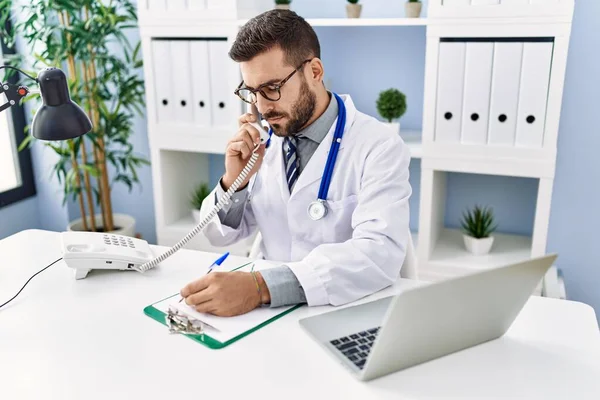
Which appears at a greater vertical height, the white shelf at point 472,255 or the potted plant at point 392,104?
the potted plant at point 392,104

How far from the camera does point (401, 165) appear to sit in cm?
148

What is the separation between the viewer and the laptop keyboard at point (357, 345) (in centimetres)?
101

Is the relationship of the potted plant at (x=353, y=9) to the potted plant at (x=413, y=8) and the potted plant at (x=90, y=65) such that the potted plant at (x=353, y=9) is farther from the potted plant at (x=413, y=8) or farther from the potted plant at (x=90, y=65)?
the potted plant at (x=90, y=65)

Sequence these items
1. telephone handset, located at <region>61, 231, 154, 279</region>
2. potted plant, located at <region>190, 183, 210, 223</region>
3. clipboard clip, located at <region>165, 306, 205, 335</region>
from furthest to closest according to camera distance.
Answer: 1. potted plant, located at <region>190, 183, 210, 223</region>
2. telephone handset, located at <region>61, 231, 154, 279</region>
3. clipboard clip, located at <region>165, 306, 205, 335</region>

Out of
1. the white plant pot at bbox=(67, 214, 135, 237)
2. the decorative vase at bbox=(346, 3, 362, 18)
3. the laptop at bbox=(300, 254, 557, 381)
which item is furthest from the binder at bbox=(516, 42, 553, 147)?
the white plant pot at bbox=(67, 214, 135, 237)

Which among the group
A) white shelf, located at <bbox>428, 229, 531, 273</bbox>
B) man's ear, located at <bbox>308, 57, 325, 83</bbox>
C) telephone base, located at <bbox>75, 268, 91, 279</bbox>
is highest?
man's ear, located at <bbox>308, 57, 325, 83</bbox>

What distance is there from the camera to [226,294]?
1164 mm

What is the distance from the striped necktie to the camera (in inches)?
62.5

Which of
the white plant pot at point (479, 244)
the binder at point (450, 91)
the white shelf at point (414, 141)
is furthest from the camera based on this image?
the white plant pot at point (479, 244)

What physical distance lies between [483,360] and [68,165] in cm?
279

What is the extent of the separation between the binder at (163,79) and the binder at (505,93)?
146cm

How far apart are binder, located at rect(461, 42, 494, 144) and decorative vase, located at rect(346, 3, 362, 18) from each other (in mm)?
511

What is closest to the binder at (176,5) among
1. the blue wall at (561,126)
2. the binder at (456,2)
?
the blue wall at (561,126)

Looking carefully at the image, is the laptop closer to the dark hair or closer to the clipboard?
the clipboard
